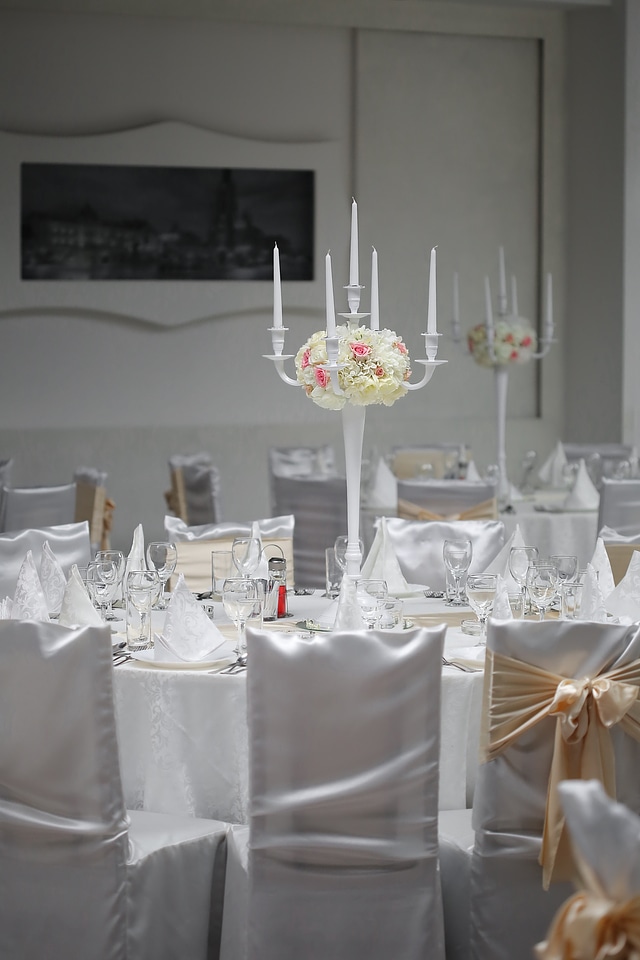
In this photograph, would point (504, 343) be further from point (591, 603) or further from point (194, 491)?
point (591, 603)

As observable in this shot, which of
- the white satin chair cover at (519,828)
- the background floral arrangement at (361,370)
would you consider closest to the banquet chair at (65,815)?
the white satin chair cover at (519,828)

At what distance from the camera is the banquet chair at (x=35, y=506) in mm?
4699

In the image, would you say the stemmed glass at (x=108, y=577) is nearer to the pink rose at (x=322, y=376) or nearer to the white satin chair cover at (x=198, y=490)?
the pink rose at (x=322, y=376)

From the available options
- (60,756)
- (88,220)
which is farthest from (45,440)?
(60,756)

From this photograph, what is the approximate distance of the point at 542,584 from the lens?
→ 2746 millimetres

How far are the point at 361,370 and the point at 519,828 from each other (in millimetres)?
1178

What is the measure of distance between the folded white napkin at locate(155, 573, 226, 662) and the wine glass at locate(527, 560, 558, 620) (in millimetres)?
766

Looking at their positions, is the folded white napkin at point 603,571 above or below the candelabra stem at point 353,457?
below

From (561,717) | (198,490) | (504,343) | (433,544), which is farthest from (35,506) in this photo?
(561,717)

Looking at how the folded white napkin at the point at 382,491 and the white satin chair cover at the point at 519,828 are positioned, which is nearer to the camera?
the white satin chair cover at the point at 519,828

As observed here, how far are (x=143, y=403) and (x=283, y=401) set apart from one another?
99cm

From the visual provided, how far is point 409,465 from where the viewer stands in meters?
6.51

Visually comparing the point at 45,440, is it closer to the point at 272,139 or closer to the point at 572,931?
the point at 272,139

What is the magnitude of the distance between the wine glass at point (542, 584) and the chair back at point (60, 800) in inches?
43.7
